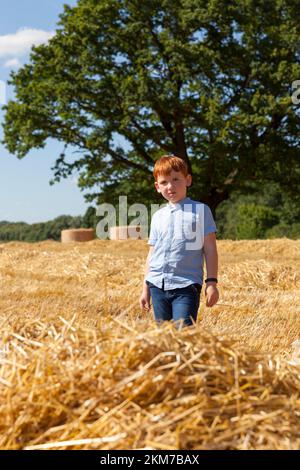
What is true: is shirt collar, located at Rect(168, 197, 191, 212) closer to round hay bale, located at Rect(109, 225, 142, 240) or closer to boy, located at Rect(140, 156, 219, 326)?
boy, located at Rect(140, 156, 219, 326)

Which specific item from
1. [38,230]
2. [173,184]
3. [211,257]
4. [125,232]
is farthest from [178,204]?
[38,230]

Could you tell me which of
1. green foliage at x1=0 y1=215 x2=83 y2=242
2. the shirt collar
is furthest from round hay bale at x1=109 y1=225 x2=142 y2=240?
green foliage at x1=0 y1=215 x2=83 y2=242

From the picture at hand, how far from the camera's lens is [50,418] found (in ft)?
7.44

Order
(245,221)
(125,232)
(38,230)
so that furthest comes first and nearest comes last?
(38,230) < (245,221) < (125,232)

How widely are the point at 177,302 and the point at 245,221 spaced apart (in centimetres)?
3993

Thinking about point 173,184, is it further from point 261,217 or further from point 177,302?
point 261,217

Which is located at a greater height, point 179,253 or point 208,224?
point 208,224

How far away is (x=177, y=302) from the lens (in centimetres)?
378

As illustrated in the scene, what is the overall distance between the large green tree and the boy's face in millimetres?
19059

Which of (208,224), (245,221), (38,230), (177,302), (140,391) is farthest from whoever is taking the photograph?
(38,230)

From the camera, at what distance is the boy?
149 inches

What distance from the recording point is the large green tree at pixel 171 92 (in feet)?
77.5

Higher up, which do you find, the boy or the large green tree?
the large green tree
